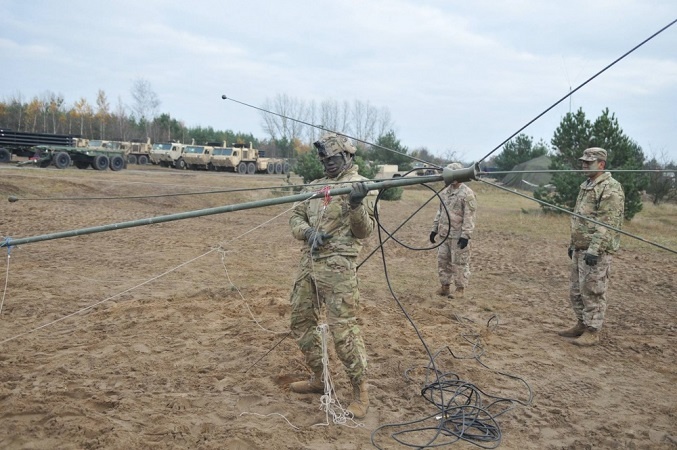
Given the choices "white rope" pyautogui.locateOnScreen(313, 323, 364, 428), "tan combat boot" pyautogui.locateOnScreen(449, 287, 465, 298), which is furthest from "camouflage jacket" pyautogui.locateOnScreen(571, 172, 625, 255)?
"white rope" pyautogui.locateOnScreen(313, 323, 364, 428)

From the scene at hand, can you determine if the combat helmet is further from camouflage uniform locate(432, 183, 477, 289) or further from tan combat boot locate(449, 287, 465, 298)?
tan combat boot locate(449, 287, 465, 298)

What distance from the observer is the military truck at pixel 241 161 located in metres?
36.3

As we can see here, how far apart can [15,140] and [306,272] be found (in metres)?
28.5

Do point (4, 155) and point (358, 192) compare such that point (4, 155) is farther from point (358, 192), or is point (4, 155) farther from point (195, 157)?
point (358, 192)

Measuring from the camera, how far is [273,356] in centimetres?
560

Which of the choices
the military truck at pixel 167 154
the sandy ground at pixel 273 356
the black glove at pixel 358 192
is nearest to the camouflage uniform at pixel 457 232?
the sandy ground at pixel 273 356

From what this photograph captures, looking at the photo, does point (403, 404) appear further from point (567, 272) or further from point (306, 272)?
point (567, 272)

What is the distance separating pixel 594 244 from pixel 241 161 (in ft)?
107

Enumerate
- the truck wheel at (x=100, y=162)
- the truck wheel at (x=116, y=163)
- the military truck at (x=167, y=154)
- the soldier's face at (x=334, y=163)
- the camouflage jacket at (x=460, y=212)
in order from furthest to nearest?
1. the military truck at (x=167, y=154)
2. the truck wheel at (x=116, y=163)
3. the truck wheel at (x=100, y=162)
4. the camouflage jacket at (x=460, y=212)
5. the soldier's face at (x=334, y=163)

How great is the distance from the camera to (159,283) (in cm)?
843

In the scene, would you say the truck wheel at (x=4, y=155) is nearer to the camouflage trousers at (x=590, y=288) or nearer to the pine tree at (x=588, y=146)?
the pine tree at (x=588, y=146)

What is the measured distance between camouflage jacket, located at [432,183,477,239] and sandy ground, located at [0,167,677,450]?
1.05m

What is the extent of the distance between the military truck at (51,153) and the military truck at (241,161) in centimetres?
780

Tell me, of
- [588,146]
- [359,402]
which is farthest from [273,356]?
[588,146]
